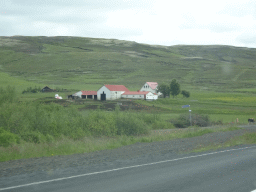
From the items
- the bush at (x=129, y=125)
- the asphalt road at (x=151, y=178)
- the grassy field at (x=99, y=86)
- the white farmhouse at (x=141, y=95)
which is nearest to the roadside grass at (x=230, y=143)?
the grassy field at (x=99, y=86)

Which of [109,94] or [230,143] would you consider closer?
[230,143]

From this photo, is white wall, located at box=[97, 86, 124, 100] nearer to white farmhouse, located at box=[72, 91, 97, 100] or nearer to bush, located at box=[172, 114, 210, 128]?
white farmhouse, located at box=[72, 91, 97, 100]

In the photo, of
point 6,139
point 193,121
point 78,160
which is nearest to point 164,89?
point 193,121

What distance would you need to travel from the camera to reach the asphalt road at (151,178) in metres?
7.29

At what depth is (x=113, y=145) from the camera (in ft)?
49.3

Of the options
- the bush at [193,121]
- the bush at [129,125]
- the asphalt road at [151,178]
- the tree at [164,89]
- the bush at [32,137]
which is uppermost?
the tree at [164,89]

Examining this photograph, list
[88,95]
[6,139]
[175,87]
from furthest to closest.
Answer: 1. [175,87]
2. [88,95]
3. [6,139]

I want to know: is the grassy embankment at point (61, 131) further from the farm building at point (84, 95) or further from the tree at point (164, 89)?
the tree at point (164, 89)

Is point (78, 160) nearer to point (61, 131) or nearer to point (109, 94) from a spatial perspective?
point (61, 131)

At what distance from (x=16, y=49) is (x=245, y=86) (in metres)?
145

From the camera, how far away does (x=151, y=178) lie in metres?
8.24

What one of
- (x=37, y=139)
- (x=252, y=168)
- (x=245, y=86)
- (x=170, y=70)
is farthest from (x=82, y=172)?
(x=170, y=70)

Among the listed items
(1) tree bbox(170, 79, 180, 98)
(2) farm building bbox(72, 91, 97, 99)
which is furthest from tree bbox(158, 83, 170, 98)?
(2) farm building bbox(72, 91, 97, 99)

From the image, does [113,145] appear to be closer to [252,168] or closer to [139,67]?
[252,168]
